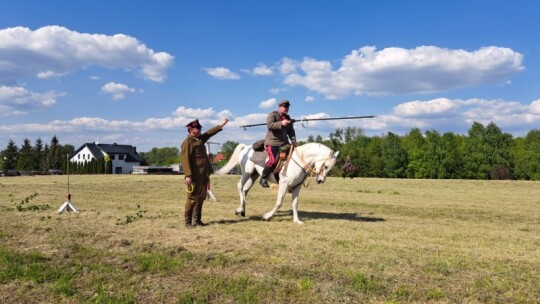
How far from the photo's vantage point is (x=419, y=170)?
82.8 m

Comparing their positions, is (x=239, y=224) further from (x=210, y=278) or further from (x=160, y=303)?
(x=160, y=303)

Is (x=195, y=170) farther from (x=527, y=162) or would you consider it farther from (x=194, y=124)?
(x=527, y=162)

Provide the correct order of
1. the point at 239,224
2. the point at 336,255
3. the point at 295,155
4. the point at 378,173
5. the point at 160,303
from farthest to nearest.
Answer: the point at 378,173 → the point at 295,155 → the point at 239,224 → the point at 336,255 → the point at 160,303

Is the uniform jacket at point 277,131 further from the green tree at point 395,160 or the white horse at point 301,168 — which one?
the green tree at point 395,160

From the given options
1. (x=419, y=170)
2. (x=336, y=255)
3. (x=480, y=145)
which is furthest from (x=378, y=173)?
(x=336, y=255)

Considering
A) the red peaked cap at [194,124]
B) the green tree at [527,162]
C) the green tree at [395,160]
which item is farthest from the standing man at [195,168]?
the green tree at [395,160]

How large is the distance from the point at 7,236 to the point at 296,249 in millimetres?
6345

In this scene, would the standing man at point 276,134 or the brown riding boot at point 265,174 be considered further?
the brown riding boot at point 265,174

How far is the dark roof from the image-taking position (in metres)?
107

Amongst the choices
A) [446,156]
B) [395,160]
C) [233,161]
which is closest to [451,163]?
[446,156]

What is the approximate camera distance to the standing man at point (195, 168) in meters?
11.2

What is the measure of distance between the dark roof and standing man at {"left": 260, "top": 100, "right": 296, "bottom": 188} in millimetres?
101279

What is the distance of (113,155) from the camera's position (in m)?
109

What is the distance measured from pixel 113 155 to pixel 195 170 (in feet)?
343
